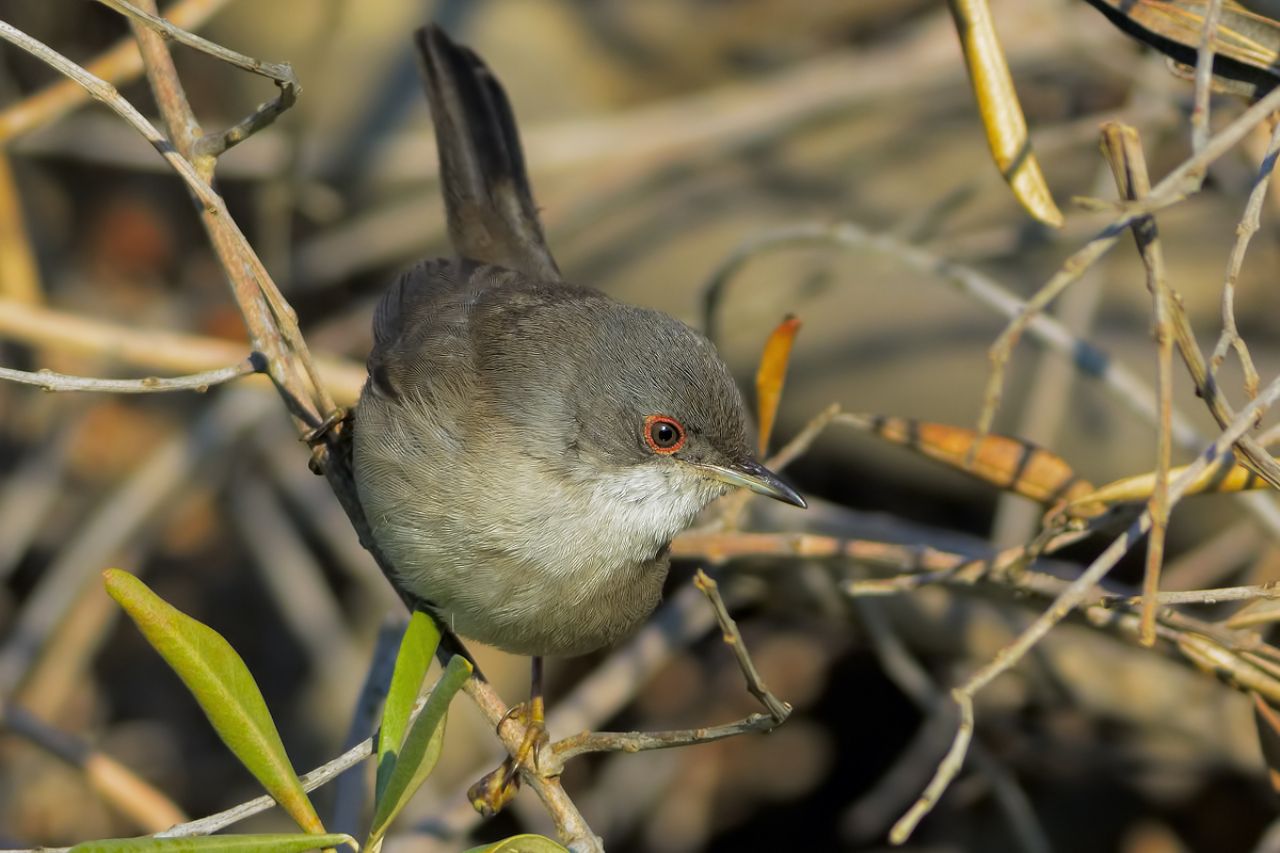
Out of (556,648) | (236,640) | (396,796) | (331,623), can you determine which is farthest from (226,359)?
(236,640)

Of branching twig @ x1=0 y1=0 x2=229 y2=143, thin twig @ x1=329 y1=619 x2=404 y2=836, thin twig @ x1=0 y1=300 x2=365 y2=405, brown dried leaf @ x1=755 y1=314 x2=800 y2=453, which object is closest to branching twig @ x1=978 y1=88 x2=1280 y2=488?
brown dried leaf @ x1=755 y1=314 x2=800 y2=453

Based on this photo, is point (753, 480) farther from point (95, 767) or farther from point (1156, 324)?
point (95, 767)

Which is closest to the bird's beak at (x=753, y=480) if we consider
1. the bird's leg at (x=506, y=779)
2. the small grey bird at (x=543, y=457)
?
the small grey bird at (x=543, y=457)

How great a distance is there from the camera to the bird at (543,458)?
2.79 metres

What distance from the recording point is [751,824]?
6.02 meters

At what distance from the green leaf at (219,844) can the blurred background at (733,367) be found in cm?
254

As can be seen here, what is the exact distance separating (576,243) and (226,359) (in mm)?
2478

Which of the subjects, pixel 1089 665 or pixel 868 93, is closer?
pixel 1089 665

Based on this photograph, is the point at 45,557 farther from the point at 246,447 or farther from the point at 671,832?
the point at 671,832

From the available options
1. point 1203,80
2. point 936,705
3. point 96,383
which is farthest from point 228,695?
point 936,705

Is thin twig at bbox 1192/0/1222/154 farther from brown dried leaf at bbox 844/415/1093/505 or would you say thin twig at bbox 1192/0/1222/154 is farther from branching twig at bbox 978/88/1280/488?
brown dried leaf at bbox 844/415/1093/505

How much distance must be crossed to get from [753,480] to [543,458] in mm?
495

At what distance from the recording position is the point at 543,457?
2.91 metres

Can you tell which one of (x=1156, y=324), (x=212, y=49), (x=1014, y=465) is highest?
(x=212, y=49)
